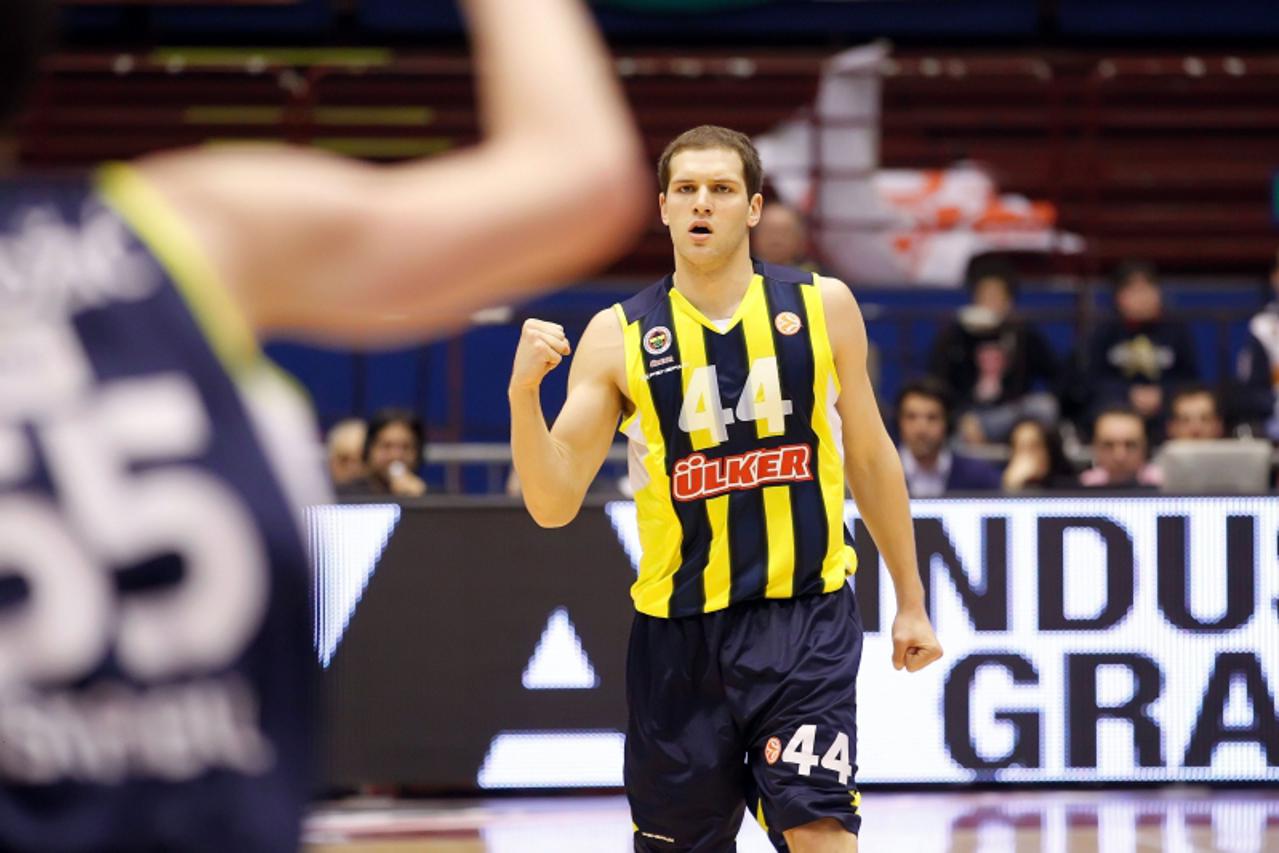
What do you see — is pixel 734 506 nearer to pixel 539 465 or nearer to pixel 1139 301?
pixel 539 465

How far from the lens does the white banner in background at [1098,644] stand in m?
8.94

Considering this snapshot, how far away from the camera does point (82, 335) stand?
1485 mm

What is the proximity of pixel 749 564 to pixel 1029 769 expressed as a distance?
414 cm

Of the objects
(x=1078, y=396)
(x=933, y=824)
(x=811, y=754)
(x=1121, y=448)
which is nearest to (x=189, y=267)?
(x=811, y=754)

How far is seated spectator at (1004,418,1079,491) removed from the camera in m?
10.0

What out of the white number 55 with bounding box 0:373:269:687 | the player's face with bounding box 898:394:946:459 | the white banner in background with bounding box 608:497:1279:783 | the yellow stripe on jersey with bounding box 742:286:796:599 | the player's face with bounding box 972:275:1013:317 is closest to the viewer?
the white number 55 with bounding box 0:373:269:687

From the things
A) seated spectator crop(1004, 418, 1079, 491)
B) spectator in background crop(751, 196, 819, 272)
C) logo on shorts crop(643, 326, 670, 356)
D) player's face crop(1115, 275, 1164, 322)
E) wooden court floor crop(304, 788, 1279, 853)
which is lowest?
wooden court floor crop(304, 788, 1279, 853)

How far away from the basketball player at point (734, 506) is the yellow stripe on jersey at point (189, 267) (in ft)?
11.1

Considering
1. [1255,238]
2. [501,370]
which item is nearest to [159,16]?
[501,370]

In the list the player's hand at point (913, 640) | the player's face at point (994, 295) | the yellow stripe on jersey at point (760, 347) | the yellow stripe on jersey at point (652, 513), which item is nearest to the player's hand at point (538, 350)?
the yellow stripe on jersey at point (652, 513)

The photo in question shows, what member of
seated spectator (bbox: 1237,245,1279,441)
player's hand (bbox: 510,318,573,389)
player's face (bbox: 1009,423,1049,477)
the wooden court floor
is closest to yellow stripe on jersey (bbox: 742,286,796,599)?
player's hand (bbox: 510,318,573,389)

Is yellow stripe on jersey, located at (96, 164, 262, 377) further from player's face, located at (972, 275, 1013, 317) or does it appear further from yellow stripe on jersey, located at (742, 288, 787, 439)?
player's face, located at (972, 275, 1013, 317)

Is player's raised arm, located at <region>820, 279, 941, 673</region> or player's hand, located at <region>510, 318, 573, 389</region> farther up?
player's hand, located at <region>510, 318, 573, 389</region>

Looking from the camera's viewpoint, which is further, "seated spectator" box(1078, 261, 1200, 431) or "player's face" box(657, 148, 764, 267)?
"seated spectator" box(1078, 261, 1200, 431)
